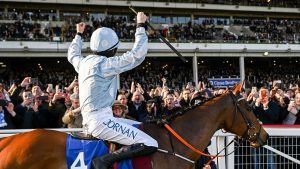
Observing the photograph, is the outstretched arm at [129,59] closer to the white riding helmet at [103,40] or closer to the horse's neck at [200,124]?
the white riding helmet at [103,40]

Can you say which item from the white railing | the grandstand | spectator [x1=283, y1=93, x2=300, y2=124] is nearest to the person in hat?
the white railing

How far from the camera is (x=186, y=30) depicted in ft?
119

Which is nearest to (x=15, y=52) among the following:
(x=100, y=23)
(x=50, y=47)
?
(x=50, y=47)

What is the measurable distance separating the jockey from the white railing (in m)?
1.75

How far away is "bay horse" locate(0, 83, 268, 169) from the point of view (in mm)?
3668

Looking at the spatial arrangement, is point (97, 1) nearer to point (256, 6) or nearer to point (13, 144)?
point (256, 6)

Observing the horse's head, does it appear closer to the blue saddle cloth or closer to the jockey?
the jockey

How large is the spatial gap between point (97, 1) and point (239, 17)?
14.1 metres

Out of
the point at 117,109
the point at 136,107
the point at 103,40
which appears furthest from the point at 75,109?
the point at 103,40

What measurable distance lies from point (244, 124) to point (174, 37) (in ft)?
101

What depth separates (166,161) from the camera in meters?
3.88

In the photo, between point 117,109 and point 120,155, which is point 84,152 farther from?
point 117,109

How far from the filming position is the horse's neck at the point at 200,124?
4.12 metres

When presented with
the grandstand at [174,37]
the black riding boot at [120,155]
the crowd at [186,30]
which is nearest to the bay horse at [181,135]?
the black riding boot at [120,155]
